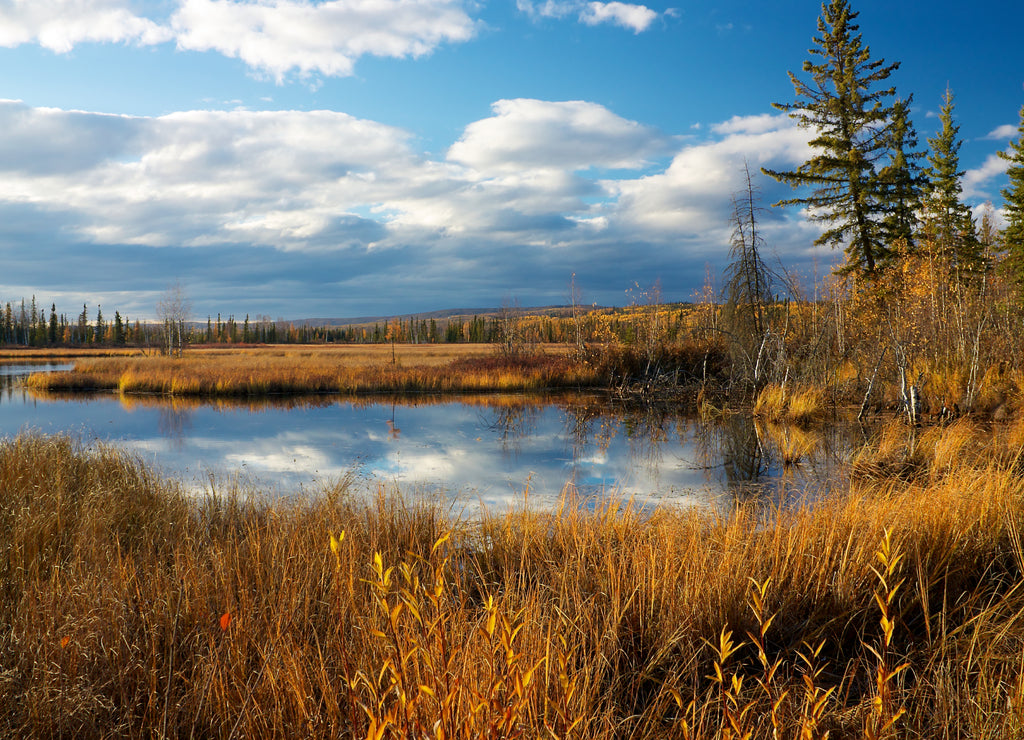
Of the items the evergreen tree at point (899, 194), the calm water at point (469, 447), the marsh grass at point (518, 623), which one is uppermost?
the evergreen tree at point (899, 194)

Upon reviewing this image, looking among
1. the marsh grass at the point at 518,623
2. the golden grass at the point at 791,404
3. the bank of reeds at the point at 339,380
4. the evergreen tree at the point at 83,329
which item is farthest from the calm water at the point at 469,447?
the evergreen tree at the point at 83,329

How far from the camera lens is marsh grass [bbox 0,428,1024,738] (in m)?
2.63

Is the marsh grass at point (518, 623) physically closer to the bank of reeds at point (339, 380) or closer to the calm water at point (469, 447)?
the calm water at point (469, 447)

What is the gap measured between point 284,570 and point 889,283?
25994mm

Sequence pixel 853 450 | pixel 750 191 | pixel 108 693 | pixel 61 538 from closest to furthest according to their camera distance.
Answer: pixel 108 693 < pixel 61 538 < pixel 853 450 < pixel 750 191

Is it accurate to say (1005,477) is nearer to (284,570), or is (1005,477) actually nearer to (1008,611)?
(1008,611)

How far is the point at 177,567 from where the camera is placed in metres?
4.41

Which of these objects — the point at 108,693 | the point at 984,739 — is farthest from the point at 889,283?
the point at 108,693

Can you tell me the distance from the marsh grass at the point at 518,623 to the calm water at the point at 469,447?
124 cm

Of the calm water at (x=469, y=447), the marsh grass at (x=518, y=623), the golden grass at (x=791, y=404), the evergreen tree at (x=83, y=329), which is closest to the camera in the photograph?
the marsh grass at (x=518, y=623)

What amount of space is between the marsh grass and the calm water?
124cm

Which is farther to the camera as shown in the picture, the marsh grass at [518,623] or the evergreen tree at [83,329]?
the evergreen tree at [83,329]

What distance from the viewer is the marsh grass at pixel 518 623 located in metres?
2.63

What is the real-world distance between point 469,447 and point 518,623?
35.5 ft
